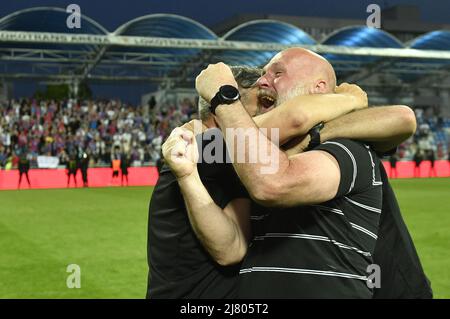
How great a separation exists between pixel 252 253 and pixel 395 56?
37.2m

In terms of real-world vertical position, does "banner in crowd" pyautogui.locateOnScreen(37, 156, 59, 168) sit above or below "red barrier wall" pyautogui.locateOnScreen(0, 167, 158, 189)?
above

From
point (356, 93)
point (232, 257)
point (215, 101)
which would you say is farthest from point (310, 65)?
point (232, 257)

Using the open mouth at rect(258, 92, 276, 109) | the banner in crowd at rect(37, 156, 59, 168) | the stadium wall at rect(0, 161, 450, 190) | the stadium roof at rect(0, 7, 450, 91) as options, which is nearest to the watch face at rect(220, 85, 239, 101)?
the open mouth at rect(258, 92, 276, 109)

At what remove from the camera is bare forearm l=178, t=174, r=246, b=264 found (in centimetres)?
236

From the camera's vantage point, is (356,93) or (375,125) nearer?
(375,125)

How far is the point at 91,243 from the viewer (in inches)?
404

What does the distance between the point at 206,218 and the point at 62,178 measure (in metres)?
25.0

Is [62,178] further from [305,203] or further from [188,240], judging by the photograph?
[305,203]

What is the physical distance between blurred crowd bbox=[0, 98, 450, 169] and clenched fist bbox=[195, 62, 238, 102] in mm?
25731

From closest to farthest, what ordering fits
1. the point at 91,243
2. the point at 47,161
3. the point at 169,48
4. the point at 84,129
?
the point at 91,243
the point at 47,161
the point at 84,129
the point at 169,48

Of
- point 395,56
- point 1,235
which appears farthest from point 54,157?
point 395,56

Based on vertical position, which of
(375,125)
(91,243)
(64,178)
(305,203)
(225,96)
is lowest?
(64,178)

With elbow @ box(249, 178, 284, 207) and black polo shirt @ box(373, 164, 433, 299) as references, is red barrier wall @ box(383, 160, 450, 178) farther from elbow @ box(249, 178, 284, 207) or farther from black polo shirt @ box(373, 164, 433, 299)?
elbow @ box(249, 178, 284, 207)

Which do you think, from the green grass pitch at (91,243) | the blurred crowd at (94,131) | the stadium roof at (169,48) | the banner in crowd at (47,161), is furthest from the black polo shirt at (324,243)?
the stadium roof at (169,48)
